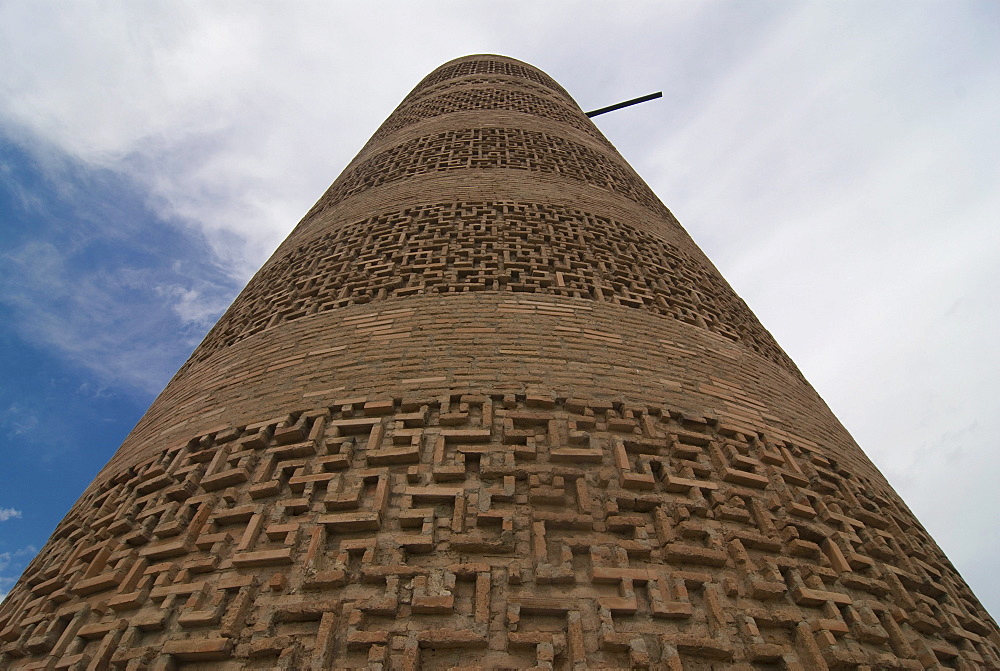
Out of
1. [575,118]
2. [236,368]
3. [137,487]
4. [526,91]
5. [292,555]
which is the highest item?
[526,91]

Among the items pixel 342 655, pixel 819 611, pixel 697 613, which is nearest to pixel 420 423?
pixel 342 655

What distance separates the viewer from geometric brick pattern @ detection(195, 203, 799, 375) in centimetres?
281

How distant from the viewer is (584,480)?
180cm

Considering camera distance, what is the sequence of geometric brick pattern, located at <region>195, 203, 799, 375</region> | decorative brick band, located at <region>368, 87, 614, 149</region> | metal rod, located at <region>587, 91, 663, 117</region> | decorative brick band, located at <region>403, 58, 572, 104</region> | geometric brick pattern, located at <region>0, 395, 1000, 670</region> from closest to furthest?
geometric brick pattern, located at <region>0, 395, 1000, 670</region> < geometric brick pattern, located at <region>195, 203, 799, 375</region> < decorative brick band, located at <region>368, 87, 614, 149</region> < decorative brick band, located at <region>403, 58, 572, 104</region> < metal rod, located at <region>587, 91, 663, 117</region>

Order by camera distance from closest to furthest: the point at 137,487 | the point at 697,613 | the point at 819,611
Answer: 1. the point at 697,613
2. the point at 819,611
3. the point at 137,487

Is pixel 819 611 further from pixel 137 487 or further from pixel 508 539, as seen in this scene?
pixel 137 487

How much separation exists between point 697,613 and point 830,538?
675 mm

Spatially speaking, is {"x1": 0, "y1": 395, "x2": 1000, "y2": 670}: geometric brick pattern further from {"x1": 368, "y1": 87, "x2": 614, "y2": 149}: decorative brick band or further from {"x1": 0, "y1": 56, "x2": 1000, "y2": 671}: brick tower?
{"x1": 368, "y1": 87, "x2": 614, "y2": 149}: decorative brick band

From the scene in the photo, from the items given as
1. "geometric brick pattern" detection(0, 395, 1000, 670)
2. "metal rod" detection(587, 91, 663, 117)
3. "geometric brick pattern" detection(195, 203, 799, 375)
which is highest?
"metal rod" detection(587, 91, 663, 117)

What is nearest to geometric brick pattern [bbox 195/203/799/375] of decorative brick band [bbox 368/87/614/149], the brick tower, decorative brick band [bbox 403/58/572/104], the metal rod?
the brick tower

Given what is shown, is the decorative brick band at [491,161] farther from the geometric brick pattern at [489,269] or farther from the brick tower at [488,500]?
the brick tower at [488,500]

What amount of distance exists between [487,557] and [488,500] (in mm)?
179

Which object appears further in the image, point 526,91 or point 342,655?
point 526,91

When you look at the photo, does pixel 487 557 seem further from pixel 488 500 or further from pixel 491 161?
pixel 491 161
